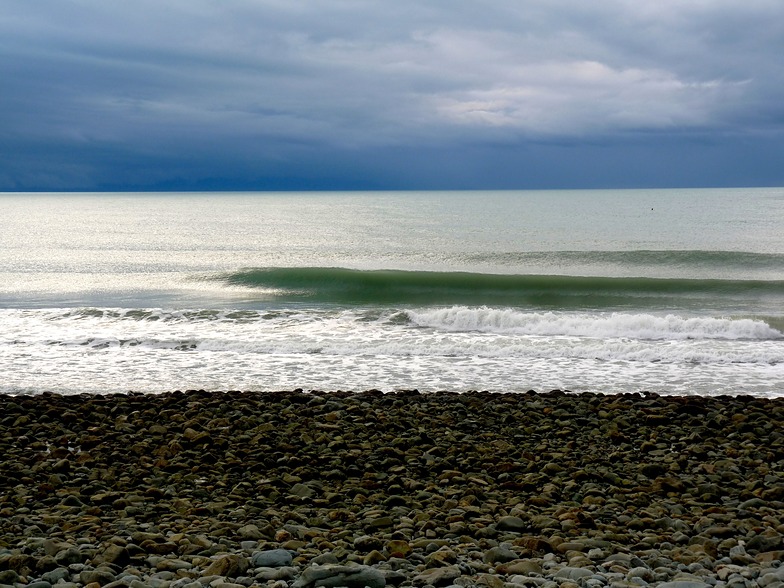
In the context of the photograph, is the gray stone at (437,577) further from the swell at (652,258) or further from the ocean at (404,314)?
the swell at (652,258)

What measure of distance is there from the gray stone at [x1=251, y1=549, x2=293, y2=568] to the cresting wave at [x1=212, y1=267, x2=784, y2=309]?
20.0 metres

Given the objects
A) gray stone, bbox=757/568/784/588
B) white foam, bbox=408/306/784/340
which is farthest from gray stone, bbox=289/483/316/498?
white foam, bbox=408/306/784/340

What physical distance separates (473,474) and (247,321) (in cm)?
1406

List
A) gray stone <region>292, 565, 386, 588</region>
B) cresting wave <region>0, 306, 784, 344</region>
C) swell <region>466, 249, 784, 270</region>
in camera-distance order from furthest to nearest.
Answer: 1. swell <region>466, 249, 784, 270</region>
2. cresting wave <region>0, 306, 784, 344</region>
3. gray stone <region>292, 565, 386, 588</region>

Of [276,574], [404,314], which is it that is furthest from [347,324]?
[276,574]

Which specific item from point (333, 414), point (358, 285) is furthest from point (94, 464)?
point (358, 285)

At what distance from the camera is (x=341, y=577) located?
4828mm

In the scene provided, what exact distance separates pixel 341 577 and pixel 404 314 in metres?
16.8

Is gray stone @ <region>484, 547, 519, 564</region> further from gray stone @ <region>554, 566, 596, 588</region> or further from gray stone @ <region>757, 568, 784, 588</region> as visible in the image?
gray stone @ <region>757, 568, 784, 588</region>

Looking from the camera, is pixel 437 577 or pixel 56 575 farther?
pixel 56 575

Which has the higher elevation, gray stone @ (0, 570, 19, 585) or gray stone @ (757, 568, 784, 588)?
gray stone @ (757, 568, 784, 588)

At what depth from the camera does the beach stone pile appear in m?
5.16

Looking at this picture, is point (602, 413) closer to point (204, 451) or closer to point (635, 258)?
point (204, 451)

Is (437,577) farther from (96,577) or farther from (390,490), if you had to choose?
(390,490)
